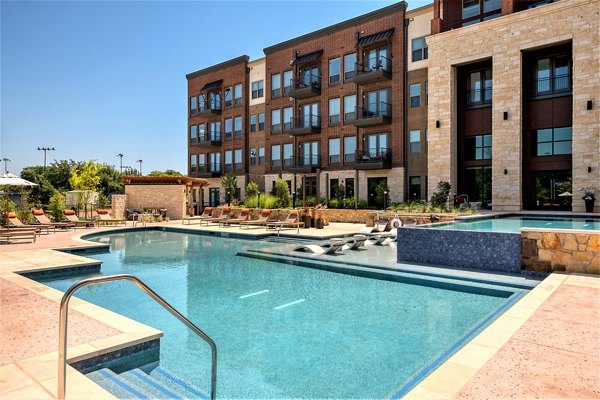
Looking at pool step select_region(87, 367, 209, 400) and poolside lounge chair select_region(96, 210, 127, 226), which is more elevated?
poolside lounge chair select_region(96, 210, 127, 226)

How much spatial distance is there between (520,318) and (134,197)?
25.1 metres

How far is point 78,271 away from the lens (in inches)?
359

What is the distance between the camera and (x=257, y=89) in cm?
3412

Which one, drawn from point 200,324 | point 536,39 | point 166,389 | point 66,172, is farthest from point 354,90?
→ point 66,172

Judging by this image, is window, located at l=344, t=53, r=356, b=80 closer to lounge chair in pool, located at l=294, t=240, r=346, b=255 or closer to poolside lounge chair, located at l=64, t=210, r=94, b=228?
poolside lounge chair, located at l=64, t=210, r=94, b=228

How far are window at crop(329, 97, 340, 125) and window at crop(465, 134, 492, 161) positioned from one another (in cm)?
921

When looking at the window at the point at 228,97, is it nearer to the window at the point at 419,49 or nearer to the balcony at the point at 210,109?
the balcony at the point at 210,109

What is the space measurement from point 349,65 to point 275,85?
7.31 metres

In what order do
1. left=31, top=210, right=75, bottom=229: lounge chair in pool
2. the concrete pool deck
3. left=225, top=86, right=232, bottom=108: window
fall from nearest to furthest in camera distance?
1. the concrete pool deck
2. left=31, top=210, right=75, bottom=229: lounge chair in pool
3. left=225, top=86, right=232, bottom=108: window

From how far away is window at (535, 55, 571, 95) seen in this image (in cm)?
2034

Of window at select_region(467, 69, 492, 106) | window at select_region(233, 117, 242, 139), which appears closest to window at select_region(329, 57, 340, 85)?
window at select_region(467, 69, 492, 106)

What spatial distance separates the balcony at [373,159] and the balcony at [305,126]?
4.30 meters

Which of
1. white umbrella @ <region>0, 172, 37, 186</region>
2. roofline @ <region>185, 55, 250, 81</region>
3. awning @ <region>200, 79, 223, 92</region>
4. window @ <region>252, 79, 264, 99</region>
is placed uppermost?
roofline @ <region>185, 55, 250, 81</region>

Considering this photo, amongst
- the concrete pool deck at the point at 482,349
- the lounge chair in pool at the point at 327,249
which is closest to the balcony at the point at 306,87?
the lounge chair in pool at the point at 327,249
